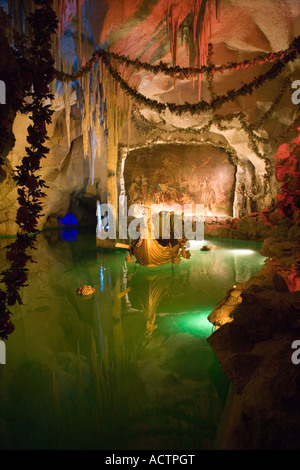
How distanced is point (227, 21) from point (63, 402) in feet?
27.2

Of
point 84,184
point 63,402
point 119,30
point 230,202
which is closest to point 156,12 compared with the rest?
point 119,30

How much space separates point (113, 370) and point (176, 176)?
44.6ft

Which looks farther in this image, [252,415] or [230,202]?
[230,202]

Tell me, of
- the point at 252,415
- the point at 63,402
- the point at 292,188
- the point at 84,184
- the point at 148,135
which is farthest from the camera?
the point at 84,184

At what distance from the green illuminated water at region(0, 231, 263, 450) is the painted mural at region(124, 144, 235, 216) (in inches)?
384

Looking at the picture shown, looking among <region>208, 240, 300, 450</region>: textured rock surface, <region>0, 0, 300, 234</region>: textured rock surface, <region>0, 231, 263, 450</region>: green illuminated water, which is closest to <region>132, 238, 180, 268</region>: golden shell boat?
<region>0, 231, 263, 450</region>: green illuminated water

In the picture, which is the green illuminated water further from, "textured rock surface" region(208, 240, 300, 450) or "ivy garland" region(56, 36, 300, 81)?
"ivy garland" region(56, 36, 300, 81)

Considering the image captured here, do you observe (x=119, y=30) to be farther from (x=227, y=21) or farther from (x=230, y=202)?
(x=230, y=202)

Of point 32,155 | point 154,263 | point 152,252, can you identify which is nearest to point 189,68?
point 32,155

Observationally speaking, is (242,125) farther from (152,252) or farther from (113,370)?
(113,370)

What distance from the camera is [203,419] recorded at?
2402 millimetres

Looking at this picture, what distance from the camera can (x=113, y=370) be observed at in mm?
3129

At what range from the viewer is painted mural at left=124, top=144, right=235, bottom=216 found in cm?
1538

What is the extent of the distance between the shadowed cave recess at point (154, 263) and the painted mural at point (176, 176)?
1098 mm
